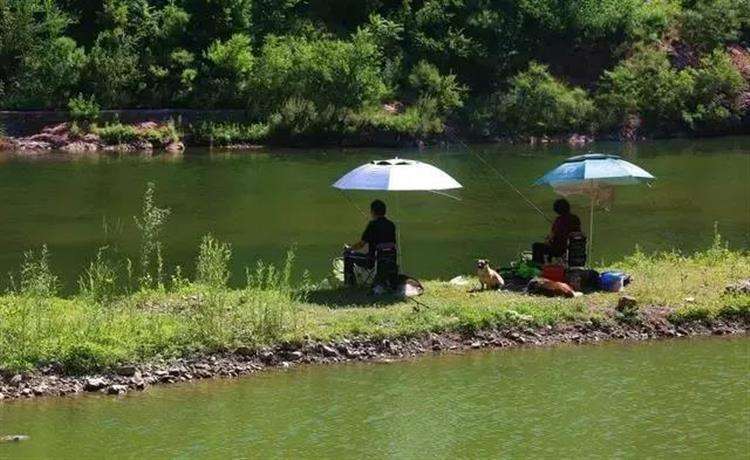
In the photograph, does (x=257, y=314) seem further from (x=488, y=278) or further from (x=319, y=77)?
(x=319, y=77)

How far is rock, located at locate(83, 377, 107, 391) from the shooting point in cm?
1481

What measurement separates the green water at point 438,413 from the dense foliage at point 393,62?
127 feet

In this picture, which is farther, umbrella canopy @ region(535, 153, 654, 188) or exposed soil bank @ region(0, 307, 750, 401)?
umbrella canopy @ region(535, 153, 654, 188)

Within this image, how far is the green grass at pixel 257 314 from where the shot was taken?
1527cm

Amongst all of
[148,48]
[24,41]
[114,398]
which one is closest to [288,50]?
[148,48]

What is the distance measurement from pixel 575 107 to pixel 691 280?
39.8 m

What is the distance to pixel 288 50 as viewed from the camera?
5769cm

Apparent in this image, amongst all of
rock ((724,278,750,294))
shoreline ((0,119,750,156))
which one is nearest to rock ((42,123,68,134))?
shoreline ((0,119,750,156))

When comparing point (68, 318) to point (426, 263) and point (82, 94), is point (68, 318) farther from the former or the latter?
point (82, 94)

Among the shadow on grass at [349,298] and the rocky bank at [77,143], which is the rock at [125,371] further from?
the rocky bank at [77,143]

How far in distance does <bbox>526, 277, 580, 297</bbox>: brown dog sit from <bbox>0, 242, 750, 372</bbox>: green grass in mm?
233

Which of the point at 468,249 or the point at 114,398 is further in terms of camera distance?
the point at 468,249

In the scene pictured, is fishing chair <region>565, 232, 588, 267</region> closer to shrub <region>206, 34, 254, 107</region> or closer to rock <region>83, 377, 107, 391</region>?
A: rock <region>83, 377, 107, 391</region>

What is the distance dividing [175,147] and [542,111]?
714 inches
